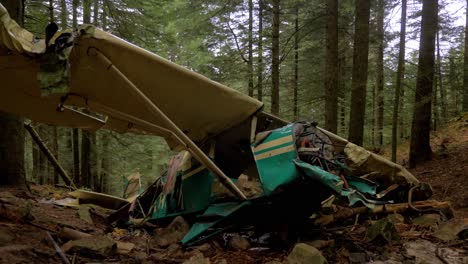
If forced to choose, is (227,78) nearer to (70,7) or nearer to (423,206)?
(70,7)

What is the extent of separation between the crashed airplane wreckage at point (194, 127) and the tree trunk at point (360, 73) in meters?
2.92

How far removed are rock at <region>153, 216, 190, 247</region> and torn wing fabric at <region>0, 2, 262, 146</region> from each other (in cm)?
139

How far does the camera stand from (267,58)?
43.0ft

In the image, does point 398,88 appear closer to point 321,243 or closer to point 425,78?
point 425,78

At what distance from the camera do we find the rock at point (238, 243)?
167 inches

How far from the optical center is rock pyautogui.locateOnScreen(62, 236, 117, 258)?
358 centimetres

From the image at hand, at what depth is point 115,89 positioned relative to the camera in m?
4.50

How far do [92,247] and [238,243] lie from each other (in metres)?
1.68

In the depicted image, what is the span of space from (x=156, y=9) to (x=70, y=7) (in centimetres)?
339

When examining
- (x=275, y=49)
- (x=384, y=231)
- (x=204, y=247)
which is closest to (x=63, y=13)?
(x=275, y=49)

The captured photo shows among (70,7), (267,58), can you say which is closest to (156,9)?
(70,7)

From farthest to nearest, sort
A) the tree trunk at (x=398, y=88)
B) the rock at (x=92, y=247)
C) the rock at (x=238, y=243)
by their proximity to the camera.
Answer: the tree trunk at (x=398, y=88) → the rock at (x=238, y=243) → the rock at (x=92, y=247)

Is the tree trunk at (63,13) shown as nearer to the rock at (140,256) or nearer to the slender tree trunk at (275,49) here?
the slender tree trunk at (275,49)

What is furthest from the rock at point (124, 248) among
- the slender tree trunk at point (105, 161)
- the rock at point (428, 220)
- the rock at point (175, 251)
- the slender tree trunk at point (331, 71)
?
the slender tree trunk at point (105, 161)
